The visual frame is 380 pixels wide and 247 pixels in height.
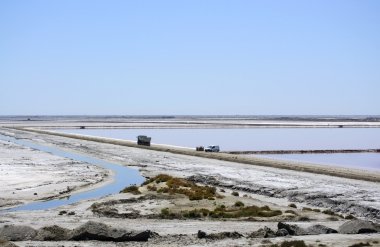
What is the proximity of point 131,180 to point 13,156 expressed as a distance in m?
28.2

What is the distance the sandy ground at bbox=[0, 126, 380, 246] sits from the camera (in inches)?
984

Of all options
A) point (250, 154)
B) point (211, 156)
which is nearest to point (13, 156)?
point (211, 156)

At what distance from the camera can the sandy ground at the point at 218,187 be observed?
82.0ft

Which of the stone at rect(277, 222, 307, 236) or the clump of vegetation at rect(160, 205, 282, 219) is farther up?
the stone at rect(277, 222, 307, 236)

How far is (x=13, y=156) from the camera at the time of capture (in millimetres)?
71562

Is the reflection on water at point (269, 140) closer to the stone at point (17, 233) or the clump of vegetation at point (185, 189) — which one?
the clump of vegetation at point (185, 189)

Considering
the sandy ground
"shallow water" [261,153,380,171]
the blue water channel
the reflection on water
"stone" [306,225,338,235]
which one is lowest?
the blue water channel

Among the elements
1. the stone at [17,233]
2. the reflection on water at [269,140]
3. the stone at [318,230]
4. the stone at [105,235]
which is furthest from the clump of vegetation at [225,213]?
the reflection on water at [269,140]

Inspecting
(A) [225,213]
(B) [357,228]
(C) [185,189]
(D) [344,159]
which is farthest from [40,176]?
(D) [344,159]

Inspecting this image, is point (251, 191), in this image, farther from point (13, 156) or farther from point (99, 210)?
point (13, 156)

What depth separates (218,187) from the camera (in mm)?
45000

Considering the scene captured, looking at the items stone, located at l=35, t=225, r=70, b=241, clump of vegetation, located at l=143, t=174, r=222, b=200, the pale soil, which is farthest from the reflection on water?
stone, located at l=35, t=225, r=70, b=241

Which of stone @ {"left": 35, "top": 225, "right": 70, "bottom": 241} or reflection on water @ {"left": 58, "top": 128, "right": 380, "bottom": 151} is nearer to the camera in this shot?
stone @ {"left": 35, "top": 225, "right": 70, "bottom": 241}

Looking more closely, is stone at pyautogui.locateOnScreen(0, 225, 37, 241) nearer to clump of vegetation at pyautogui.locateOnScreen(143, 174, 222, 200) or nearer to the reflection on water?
clump of vegetation at pyautogui.locateOnScreen(143, 174, 222, 200)
